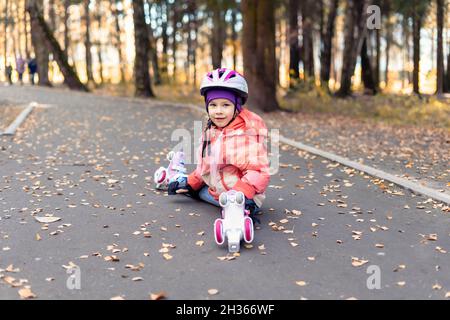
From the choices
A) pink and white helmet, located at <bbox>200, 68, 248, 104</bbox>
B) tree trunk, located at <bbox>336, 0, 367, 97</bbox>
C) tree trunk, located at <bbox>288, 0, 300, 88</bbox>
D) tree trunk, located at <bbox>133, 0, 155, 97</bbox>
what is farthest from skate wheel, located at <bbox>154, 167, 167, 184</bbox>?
tree trunk, located at <bbox>288, 0, 300, 88</bbox>

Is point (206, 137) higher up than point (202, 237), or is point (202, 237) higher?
point (206, 137)

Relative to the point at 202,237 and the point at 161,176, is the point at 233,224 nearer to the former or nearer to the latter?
the point at 202,237

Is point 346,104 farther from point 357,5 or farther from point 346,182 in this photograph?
point 346,182

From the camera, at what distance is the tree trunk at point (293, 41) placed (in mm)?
26500

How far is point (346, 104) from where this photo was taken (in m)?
21.9

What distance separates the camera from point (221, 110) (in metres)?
6.51

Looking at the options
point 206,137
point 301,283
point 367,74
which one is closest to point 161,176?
point 206,137

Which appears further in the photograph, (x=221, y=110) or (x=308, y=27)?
(x=308, y=27)

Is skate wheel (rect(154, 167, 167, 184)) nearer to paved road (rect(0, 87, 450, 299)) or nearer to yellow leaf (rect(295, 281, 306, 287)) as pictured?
paved road (rect(0, 87, 450, 299))

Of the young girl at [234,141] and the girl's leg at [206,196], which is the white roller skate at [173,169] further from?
the young girl at [234,141]

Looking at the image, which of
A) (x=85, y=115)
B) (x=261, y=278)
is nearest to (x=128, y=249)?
(x=261, y=278)

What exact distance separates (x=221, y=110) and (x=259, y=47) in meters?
12.8

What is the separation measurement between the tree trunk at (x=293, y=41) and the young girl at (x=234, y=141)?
752 inches

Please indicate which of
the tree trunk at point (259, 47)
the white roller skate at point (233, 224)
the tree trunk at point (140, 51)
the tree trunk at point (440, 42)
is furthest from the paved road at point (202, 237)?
the tree trunk at point (440, 42)
